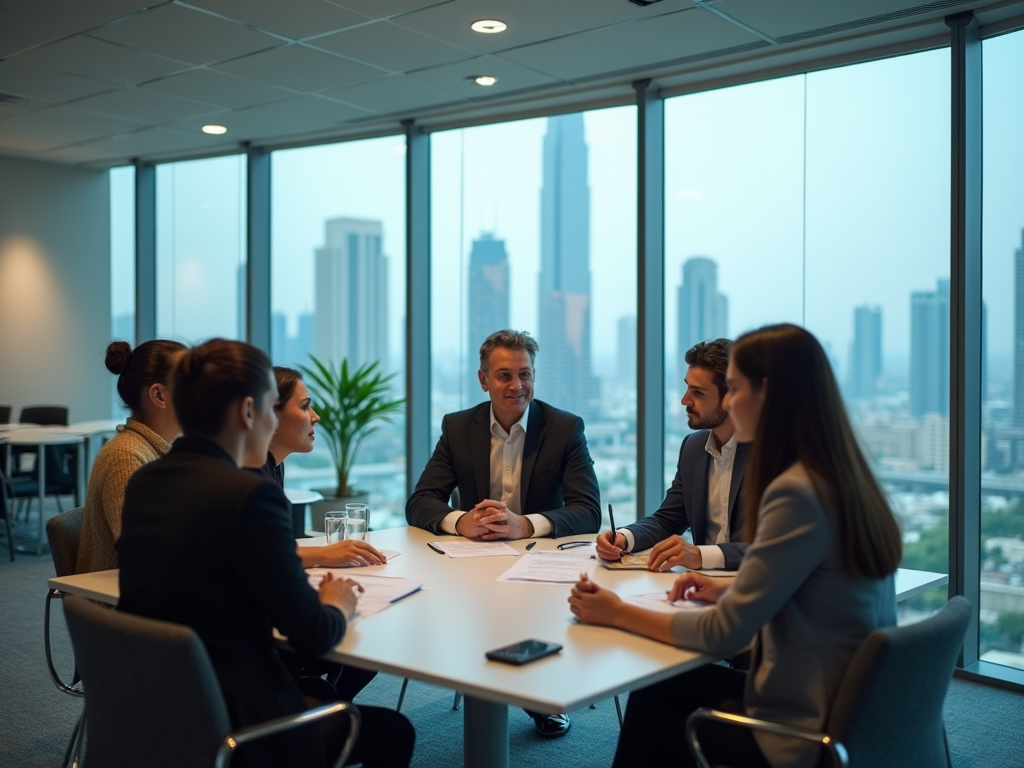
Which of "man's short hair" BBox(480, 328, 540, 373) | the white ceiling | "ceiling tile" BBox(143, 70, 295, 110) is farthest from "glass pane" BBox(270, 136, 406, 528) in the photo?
"man's short hair" BBox(480, 328, 540, 373)

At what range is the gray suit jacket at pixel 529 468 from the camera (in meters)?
3.46

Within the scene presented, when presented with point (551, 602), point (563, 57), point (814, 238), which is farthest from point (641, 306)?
point (551, 602)

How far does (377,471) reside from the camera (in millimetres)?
6836

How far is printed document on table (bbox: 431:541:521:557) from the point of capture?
9.55 ft

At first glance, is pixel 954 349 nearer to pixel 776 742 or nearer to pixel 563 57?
pixel 563 57

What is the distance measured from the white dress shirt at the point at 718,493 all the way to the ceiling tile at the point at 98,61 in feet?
12.3

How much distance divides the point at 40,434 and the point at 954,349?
19.2ft

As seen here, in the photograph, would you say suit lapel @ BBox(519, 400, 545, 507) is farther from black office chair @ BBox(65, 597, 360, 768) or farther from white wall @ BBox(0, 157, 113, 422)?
white wall @ BBox(0, 157, 113, 422)

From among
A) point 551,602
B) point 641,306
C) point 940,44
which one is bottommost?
point 551,602

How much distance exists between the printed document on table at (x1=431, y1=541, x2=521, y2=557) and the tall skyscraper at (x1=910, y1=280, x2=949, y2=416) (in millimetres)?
2427

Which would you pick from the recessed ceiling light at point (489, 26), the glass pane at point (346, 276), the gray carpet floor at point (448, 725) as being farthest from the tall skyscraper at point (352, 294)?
the gray carpet floor at point (448, 725)

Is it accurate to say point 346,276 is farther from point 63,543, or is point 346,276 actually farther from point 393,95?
point 63,543

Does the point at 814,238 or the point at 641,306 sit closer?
the point at 814,238

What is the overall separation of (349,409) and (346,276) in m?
1.10
